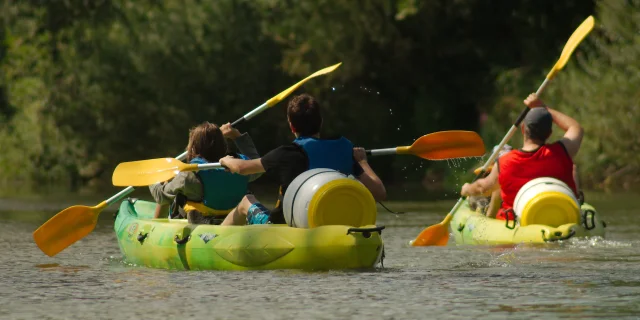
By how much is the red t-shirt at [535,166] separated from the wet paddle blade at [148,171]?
9.42ft

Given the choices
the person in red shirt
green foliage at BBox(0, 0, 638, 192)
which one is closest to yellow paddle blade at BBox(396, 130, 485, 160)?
the person in red shirt

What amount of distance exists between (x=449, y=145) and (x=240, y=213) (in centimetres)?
183

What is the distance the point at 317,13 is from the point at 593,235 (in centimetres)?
2118

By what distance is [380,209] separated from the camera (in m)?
19.9

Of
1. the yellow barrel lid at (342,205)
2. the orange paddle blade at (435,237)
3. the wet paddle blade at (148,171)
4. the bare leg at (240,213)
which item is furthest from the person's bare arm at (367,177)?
the orange paddle blade at (435,237)

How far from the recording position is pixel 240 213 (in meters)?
10.6

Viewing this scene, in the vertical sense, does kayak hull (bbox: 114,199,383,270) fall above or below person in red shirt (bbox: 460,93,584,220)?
below

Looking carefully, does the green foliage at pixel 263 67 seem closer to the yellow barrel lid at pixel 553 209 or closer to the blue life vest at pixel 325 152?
the yellow barrel lid at pixel 553 209

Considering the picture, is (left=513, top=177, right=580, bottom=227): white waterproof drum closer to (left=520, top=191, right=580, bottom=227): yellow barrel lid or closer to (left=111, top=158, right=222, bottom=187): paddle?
(left=520, top=191, right=580, bottom=227): yellow barrel lid

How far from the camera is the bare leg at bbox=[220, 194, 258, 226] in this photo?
34.6 feet

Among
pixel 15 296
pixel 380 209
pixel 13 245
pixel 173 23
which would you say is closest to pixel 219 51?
pixel 173 23

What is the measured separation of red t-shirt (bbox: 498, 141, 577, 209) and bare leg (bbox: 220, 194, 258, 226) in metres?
2.51

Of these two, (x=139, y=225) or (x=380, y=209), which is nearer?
(x=139, y=225)

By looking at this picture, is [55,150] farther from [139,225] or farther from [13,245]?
[139,225]
